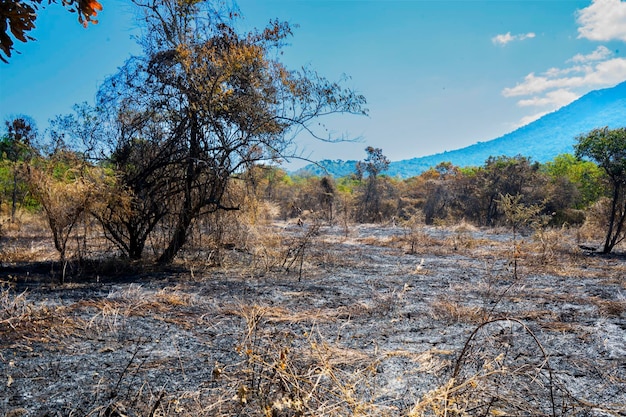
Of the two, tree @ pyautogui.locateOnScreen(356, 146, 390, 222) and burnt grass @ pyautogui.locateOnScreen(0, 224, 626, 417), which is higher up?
tree @ pyautogui.locateOnScreen(356, 146, 390, 222)

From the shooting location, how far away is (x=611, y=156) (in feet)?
37.4

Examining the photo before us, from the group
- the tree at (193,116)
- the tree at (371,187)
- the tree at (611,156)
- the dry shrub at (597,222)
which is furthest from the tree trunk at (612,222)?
the tree at (371,187)

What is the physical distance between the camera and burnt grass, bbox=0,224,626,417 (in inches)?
86.5

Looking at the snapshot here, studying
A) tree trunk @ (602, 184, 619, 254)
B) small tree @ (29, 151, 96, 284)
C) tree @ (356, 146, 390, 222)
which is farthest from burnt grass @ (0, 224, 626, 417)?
tree @ (356, 146, 390, 222)

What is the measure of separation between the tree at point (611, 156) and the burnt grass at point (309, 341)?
370 cm

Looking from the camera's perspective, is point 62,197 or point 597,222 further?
point 597,222

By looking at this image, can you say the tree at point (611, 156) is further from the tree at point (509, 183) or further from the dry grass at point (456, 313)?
the tree at point (509, 183)

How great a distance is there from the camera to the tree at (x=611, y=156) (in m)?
11.2

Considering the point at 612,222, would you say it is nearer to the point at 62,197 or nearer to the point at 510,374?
the point at 510,374

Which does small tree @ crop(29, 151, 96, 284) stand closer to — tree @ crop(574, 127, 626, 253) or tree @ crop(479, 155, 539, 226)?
tree @ crop(574, 127, 626, 253)

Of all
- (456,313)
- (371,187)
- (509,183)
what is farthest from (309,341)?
(371,187)

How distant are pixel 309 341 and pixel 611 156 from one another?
12.9m

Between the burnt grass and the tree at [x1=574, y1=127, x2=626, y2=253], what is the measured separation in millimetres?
3695

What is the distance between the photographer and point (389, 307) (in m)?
5.30
